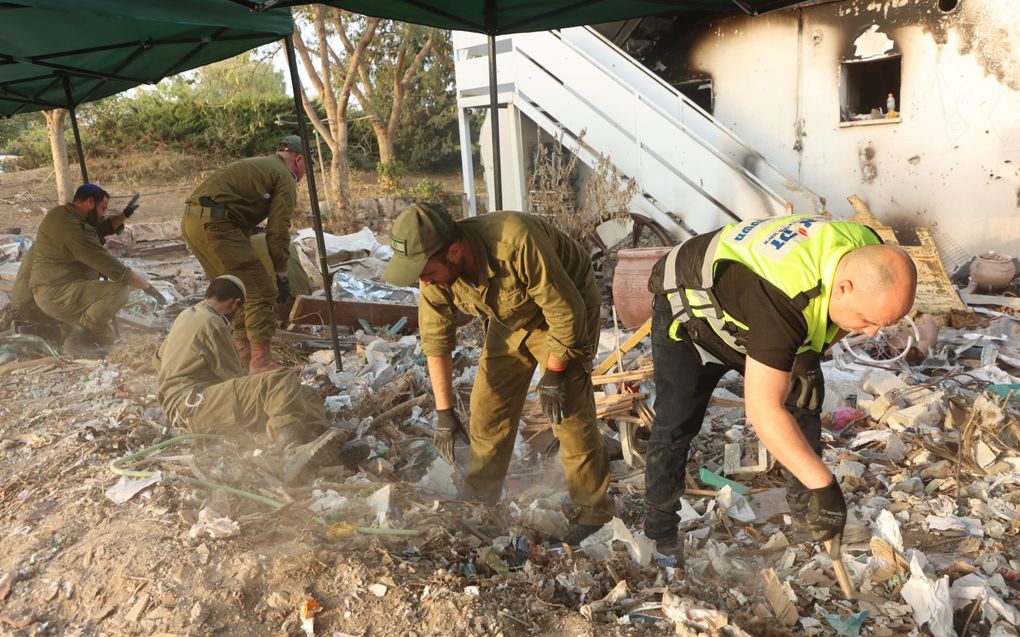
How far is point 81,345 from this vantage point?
606 centimetres

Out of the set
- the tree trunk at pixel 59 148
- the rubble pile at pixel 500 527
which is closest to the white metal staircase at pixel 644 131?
the rubble pile at pixel 500 527

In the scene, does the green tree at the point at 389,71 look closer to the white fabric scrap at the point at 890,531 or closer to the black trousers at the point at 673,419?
the black trousers at the point at 673,419

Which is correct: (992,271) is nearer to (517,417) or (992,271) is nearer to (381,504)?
(517,417)

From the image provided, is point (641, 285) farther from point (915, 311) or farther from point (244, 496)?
point (244, 496)

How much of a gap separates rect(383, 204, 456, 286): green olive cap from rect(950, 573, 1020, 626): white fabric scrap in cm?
245

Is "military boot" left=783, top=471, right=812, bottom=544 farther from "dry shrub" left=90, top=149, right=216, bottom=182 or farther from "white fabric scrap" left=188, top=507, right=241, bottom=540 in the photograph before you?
"dry shrub" left=90, top=149, right=216, bottom=182

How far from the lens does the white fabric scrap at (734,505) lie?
11.4ft

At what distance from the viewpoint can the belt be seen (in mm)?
4949

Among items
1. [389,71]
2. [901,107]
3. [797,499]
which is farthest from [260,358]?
[389,71]

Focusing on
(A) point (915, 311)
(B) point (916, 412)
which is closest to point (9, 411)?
(B) point (916, 412)

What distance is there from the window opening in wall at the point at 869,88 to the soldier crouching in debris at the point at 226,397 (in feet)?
24.3

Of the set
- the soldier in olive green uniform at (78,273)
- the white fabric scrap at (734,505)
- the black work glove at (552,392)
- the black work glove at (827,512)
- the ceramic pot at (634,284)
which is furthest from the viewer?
the soldier in olive green uniform at (78,273)

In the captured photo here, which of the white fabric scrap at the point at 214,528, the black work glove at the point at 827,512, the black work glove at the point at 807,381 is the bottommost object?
the white fabric scrap at the point at 214,528

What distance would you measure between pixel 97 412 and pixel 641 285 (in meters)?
4.08
